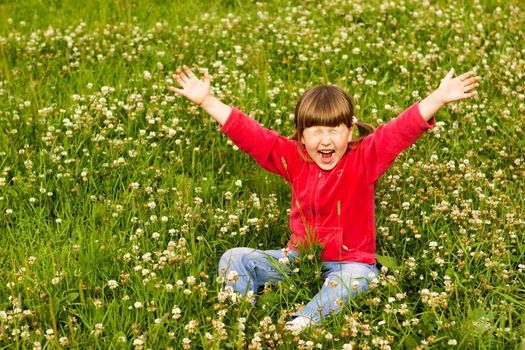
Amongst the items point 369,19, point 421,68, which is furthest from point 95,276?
point 369,19

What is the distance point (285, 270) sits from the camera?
5.34 metres

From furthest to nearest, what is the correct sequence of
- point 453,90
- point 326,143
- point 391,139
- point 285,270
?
point 285,270 < point 326,143 < point 391,139 < point 453,90

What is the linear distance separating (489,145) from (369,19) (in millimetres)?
2954

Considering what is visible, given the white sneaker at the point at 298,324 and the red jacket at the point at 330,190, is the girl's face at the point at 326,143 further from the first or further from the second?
the white sneaker at the point at 298,324

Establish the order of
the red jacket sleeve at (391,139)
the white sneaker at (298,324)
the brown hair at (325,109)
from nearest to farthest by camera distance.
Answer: the white sneaker at (298,324) < the red jacket sleeve at (391,139) < the brown hair at (325,109)

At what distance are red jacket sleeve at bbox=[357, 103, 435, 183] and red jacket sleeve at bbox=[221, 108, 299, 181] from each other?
1.64ft

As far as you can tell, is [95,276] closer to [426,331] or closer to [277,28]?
[426,331]

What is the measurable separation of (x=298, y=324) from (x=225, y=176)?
226 cm

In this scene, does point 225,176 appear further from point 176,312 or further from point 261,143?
point 176,312

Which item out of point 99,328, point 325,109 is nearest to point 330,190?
point 325,109

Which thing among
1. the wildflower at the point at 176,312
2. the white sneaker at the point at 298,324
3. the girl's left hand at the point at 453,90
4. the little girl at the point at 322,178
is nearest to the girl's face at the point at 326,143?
the little girl at the point at 322,178

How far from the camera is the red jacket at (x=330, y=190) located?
5.32m

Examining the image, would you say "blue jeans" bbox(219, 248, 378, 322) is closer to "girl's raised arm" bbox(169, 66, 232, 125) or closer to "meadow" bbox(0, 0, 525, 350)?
"meadow" bbox(0, 0, 525, 350)

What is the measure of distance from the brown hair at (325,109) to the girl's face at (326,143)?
0.04 metres
